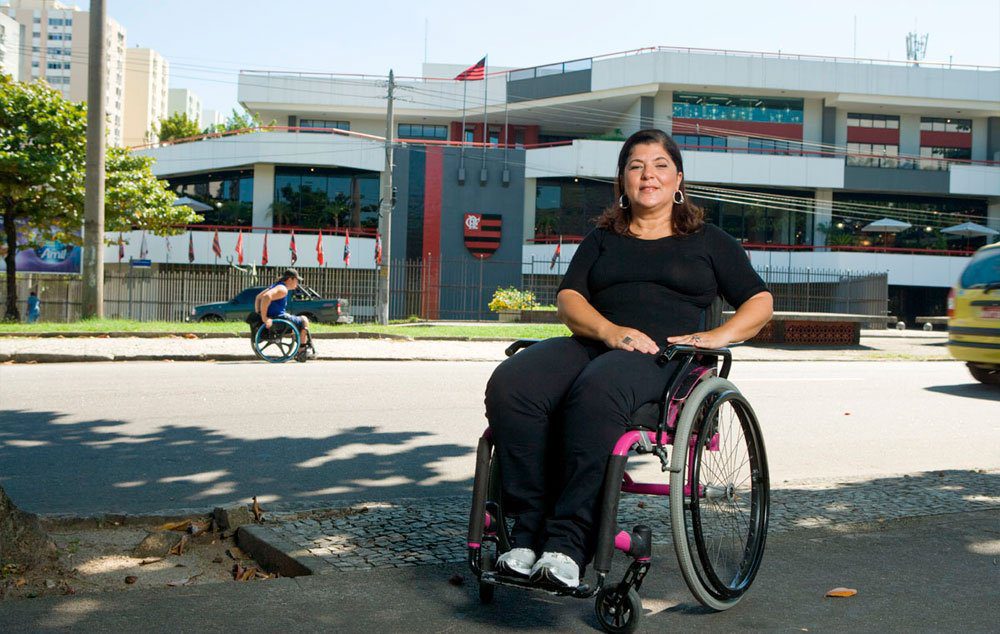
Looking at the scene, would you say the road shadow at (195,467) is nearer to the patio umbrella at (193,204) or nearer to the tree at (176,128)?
the patio umbrella at (193,204)

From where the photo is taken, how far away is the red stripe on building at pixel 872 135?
43.3 m

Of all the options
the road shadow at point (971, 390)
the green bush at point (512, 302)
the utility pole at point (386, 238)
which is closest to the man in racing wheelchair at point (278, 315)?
the road shadow at point (971, 390)

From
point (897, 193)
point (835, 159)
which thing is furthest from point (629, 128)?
point (897, 193)

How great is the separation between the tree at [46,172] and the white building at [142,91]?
410ft

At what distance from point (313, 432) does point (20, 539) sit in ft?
12.6

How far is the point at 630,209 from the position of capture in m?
3.98

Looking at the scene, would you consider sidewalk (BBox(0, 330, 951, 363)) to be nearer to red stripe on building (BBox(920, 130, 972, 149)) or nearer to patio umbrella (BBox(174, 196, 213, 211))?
patio umbrella (BBox(174, 196, 213, 211))

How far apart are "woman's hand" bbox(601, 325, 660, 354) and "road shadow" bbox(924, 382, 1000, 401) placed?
8.31 m

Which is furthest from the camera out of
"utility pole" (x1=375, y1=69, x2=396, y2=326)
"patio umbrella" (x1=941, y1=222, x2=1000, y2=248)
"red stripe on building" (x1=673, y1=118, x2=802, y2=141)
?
"red stripe on building" (x1=673, y1=118, x2=802, y2=141)

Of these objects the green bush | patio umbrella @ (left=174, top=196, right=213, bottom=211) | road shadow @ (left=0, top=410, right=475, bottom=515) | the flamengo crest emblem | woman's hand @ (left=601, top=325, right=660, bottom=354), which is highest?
patio umbrella @ (left=174, top=196, right=213, bottom=211)

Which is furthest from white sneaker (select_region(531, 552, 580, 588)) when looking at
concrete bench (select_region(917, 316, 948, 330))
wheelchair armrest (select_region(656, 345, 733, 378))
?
concrete bench (select_region(917, 316, 948, 330))

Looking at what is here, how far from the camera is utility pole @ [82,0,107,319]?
18.5 metres

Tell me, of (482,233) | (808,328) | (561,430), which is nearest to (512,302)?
(482,233)

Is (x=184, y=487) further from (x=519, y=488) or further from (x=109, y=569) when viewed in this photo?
(x=519, y=488)
